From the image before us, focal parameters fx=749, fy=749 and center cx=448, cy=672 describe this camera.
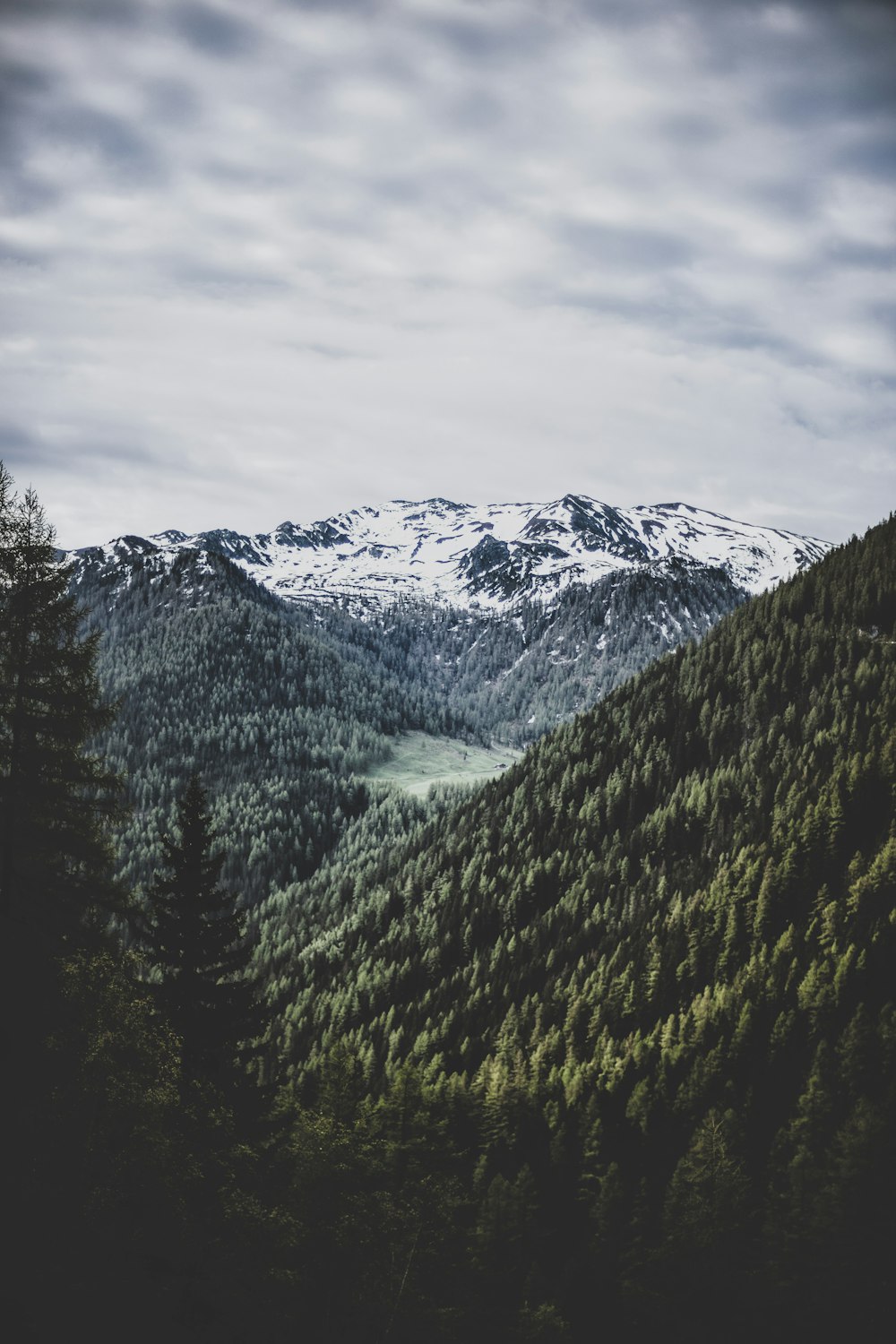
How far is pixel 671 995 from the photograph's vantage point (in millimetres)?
104125

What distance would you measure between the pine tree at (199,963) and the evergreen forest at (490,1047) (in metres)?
0.15

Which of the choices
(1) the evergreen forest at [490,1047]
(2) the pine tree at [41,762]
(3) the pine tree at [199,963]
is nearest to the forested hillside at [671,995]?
(1) the evergreen forest at [490,1047]

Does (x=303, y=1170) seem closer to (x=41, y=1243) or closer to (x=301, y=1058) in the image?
(x=41, y=1243)

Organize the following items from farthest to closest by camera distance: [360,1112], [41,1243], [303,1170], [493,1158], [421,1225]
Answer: [493,1158]
[360,1112]
[421,1225]
[303,1170]
[41,1243]

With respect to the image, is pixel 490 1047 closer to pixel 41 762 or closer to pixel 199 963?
pixel 199 963

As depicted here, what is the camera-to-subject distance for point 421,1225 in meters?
31.9

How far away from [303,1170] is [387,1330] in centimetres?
600

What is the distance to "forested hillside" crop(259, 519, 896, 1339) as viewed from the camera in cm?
6019

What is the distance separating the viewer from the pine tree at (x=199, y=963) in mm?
29266

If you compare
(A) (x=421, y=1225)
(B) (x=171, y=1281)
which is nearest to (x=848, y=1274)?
(A) (x=421, y=1225)

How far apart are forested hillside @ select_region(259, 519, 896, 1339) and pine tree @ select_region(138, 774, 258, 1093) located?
10783mm

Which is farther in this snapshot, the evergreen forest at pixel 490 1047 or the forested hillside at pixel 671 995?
the forested hillside at pixel 671 995

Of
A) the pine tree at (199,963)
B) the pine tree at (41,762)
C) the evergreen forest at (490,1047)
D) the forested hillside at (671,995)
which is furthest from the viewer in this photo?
the forested hillside at (671,995)

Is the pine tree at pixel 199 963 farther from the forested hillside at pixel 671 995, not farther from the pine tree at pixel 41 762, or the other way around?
the forested hillside at pixel 671 995
